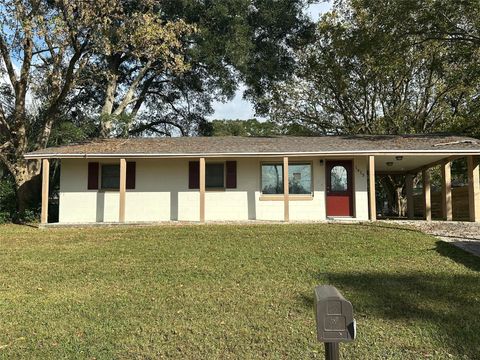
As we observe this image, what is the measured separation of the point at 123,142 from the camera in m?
16.5

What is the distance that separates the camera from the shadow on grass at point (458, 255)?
7.71 m

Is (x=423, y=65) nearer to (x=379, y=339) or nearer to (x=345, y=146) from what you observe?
(x=345, y=146)

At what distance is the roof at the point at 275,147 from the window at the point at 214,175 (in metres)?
0.74

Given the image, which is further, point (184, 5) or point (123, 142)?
point (184, 5)

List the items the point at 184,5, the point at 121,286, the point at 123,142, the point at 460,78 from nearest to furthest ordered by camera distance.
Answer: the point at 121,286 → the point at 123,142 → the point at 184,5 → the point at 460,78

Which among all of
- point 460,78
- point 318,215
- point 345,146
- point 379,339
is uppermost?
point 460,78

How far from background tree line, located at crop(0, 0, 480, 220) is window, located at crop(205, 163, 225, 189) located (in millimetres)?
3799

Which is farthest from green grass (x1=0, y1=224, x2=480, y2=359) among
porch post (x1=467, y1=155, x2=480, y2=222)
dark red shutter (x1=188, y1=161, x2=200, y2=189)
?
dark red shutter (x1=188, y1=161, x2=200, y2=189)

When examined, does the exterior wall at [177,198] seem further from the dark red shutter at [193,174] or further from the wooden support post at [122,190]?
the wooden support post at [122,190]

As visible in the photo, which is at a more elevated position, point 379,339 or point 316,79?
point 316,79

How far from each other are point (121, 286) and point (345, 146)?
1026 centimetres

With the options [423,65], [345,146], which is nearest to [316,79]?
[423,65]

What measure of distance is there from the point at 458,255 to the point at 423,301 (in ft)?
11.6

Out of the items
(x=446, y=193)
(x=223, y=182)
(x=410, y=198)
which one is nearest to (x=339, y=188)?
(x=446, y=193)
